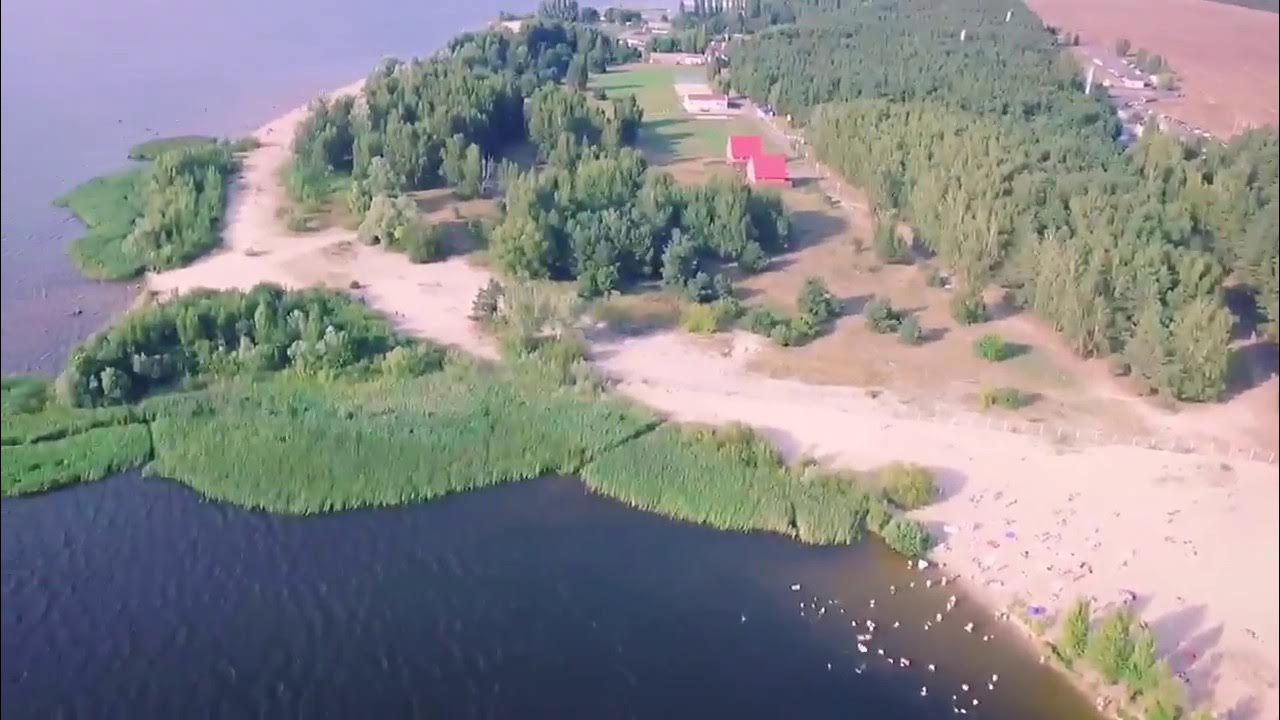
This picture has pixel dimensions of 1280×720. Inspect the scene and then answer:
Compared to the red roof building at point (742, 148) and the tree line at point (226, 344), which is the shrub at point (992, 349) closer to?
the tree line at point (226, 344)

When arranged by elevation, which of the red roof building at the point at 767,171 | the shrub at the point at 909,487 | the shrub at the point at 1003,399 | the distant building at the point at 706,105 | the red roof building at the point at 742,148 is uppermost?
the distant building at the point at 706,105

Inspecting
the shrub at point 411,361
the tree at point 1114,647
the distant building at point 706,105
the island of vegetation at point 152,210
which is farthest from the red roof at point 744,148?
the tree at point 1114,647

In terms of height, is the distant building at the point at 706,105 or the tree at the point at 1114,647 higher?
the distant building at the point at 706,105

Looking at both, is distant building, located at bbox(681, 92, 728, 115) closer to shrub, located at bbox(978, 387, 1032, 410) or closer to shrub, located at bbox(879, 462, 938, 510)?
shrub, located at bbox(978, 387, 1032, 410)

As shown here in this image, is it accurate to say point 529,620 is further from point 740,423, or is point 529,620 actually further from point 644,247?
point 644,247

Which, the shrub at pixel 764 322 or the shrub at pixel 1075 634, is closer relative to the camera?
the shrub at pixel 1075 634
